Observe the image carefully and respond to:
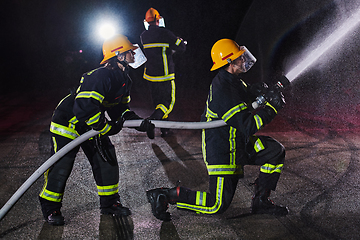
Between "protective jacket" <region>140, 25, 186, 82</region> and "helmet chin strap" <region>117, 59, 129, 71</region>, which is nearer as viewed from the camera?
"helmet chin strap" <region>117, 59, 129, 71</region>

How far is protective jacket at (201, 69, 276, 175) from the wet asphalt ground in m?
0.65

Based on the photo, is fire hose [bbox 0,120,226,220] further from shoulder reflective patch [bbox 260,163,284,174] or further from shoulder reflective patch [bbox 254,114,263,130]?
shoulder reflective patch [bbox 260,163,284,174]

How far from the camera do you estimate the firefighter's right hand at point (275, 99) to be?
2545mm

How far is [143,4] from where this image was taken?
1201 cm

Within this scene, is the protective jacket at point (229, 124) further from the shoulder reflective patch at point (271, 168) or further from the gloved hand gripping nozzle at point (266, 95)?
the shoulder reflective patch at point (271, 168)

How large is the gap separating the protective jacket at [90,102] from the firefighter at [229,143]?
3.03ft

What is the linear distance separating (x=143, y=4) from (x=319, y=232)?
37.5 ft

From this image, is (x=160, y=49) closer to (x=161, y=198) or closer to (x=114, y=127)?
(x=114, y=127)

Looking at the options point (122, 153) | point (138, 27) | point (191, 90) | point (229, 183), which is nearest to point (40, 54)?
point (138, 27)

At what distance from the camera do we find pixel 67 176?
2.80 metres

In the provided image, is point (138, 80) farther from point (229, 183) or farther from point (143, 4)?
point (229, 183)

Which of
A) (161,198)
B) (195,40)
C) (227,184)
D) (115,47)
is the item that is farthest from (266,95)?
(195,40)

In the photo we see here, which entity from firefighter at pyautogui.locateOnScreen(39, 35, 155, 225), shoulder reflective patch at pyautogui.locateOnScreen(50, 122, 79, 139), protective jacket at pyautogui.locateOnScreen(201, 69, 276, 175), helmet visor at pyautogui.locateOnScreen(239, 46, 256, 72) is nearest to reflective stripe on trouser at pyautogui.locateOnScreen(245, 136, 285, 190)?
protective jacket at pyautogui.locateOnScreen(201, 69, 276, 175)

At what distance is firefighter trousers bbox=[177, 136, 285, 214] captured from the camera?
101 inches
